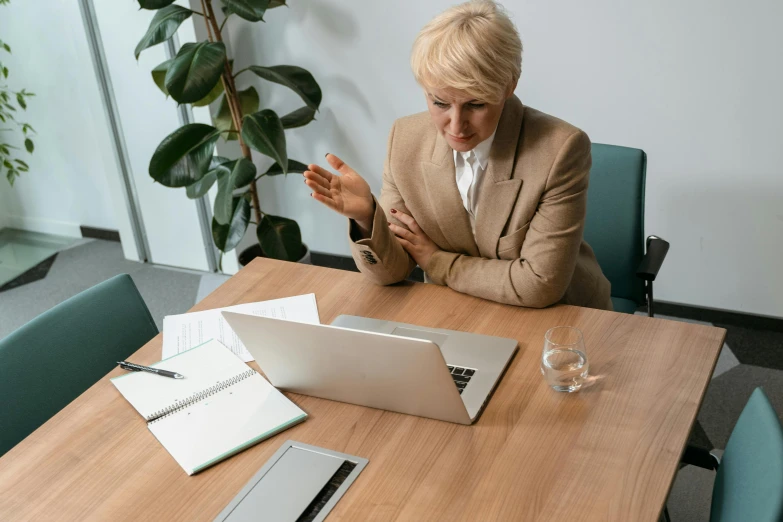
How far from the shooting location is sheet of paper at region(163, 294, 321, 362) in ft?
5.75

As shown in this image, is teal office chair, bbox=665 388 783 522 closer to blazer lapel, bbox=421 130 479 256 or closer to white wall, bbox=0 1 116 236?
blazer lapel, bbox=421 130 479 256

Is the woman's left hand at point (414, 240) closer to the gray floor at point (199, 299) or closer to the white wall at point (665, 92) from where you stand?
the gray floor at point (199, 299)

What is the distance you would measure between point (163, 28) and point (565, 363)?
2.07m

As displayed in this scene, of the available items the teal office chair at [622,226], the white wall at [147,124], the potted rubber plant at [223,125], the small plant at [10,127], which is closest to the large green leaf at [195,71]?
the potted rubber plant at [223,125]

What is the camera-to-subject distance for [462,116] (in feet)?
5.77

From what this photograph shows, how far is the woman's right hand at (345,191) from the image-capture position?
1.77m

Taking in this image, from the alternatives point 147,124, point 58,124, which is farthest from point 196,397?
point 58,124

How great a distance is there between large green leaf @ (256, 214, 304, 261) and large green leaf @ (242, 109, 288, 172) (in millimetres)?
399

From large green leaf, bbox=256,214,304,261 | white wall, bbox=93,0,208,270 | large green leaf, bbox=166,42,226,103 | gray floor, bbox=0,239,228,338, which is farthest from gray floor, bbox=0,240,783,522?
large green leaf, bbox=166,42,226,103

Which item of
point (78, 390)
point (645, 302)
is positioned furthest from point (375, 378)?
point (645, 302)

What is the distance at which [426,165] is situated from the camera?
6.38 ft

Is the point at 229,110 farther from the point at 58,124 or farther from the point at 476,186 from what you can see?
the point at 476,186

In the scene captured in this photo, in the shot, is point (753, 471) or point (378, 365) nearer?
point (753, 471)

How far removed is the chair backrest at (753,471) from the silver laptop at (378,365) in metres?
0.44
